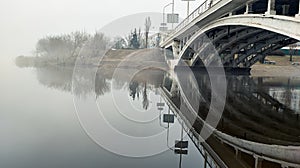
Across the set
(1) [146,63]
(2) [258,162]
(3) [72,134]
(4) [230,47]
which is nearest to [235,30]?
(4) [230,47]

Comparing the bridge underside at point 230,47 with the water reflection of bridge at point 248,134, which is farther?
the bridge underside at point 230,47

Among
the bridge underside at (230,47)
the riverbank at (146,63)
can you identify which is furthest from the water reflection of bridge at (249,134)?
the riverbank at (146,63)

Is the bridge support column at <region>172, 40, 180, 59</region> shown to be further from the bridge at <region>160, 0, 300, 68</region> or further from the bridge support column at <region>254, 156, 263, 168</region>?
the bridge support column at <region>254, 156, 263, 168</region>

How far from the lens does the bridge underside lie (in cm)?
2498

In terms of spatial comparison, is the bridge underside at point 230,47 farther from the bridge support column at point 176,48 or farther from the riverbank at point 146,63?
the riverbank at point 146,63

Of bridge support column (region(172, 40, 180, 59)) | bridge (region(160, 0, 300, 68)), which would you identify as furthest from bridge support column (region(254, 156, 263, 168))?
bridge support column (region(172, 40, 180, 59))

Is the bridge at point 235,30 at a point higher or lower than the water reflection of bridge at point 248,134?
higher

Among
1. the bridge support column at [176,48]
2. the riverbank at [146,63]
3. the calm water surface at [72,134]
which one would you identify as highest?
the bridge support column at [176,48]

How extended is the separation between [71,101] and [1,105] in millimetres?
2999

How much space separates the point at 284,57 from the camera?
179 ft

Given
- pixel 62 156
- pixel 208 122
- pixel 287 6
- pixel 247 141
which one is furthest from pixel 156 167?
pixel 287 6

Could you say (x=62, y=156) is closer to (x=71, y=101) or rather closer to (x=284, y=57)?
(x=71, y=101)

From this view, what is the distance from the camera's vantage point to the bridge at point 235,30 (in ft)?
43.6

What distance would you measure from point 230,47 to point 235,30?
730cm
